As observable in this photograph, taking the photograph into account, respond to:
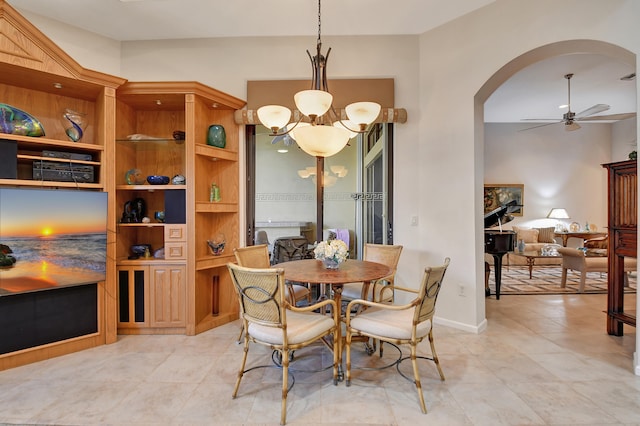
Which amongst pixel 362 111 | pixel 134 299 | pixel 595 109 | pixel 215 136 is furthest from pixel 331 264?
pixel 595 109

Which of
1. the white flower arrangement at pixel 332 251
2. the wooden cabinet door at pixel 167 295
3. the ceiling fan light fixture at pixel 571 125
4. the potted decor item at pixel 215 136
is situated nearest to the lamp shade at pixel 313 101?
the white flower arrangement at pixel 332 251

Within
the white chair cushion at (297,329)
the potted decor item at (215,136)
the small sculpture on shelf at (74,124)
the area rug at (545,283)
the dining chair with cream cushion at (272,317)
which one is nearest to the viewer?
the dining chair with cream cushion at (272,317)

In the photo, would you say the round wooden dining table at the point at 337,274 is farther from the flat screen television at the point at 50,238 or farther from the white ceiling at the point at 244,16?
the white ceiling at the point at 244,16

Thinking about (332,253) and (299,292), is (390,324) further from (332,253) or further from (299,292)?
(299,292)

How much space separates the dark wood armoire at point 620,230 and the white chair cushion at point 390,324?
7.77 ft

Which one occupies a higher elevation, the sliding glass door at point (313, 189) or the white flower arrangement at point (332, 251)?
the sliding glass door at point (313, 189)

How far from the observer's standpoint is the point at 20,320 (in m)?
2.61

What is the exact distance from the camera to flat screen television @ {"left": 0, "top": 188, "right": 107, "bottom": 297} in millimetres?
2527

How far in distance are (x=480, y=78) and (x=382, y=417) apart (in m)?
3.30

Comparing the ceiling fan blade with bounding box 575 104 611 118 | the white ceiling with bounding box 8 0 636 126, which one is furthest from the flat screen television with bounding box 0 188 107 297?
the ceiling fan blade with bounding box 575 104 611 118

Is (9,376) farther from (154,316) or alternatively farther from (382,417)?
(382,417)

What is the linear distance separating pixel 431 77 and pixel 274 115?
223 centimetres

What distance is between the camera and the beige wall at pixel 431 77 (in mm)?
3156

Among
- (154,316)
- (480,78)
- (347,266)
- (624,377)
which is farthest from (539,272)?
(154,316)
